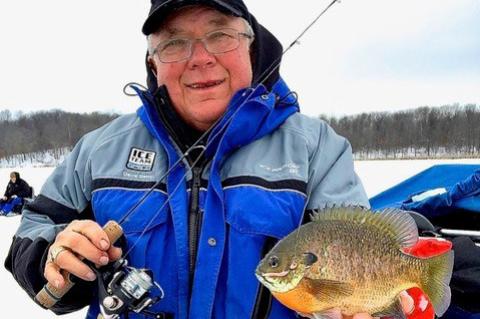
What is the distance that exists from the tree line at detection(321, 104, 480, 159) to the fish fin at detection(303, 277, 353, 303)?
5194cm

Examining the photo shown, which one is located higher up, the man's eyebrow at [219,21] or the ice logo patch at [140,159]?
the man's eyebrow at [219,21]

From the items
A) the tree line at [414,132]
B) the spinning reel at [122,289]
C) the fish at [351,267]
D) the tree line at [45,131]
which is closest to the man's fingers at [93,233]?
the spinning reel at [122,289]

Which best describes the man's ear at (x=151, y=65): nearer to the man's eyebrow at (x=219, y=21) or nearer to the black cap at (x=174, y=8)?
the black cap at (x=174, y=8)

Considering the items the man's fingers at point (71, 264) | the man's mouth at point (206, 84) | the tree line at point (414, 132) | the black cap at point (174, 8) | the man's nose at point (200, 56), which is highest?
the black cap at point (174, 8)

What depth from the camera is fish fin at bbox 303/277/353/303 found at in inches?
60.0

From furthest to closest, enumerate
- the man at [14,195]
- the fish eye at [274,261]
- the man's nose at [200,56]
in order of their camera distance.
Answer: the man at [14,195] < the man's nose at [200,56] < the fish eye at [274,261]

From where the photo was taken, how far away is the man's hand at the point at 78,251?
5.66ft

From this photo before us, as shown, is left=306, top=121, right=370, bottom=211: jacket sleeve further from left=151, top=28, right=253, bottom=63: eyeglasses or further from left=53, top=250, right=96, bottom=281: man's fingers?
left=53, top=250, right=96, bottom=281: man's fingers

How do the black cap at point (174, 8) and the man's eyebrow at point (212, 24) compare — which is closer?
the black cap at point (174, 8)

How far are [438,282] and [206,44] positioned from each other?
132 cm

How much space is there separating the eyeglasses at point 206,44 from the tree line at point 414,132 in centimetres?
5130

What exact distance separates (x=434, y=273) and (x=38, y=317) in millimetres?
4572

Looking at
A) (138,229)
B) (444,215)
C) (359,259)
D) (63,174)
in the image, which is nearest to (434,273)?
(359,259)

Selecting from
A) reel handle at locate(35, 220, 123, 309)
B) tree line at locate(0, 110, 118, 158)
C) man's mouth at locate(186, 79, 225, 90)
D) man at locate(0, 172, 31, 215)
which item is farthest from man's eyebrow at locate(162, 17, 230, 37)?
tree line at locate(0, 110, 118, 158)
